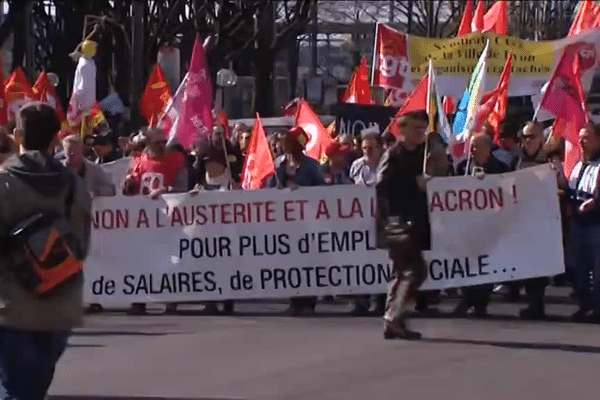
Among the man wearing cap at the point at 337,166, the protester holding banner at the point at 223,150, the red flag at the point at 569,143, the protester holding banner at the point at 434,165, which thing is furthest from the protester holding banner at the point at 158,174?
the red flag at the point at 569,143

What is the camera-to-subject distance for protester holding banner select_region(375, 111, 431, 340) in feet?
37.2

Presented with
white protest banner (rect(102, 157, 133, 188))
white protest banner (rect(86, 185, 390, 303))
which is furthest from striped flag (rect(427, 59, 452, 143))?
white protest banner (rect(102, 157, 133, 188))

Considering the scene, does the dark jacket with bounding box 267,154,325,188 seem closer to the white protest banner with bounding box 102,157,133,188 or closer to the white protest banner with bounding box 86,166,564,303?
the white protest banner with bounding box 86,166,564,303

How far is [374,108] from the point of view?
59.1ft

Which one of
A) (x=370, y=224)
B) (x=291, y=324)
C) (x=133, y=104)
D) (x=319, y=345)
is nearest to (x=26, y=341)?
(x=319, y=345)

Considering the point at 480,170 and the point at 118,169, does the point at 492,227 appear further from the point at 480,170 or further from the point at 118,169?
the point at 118,169

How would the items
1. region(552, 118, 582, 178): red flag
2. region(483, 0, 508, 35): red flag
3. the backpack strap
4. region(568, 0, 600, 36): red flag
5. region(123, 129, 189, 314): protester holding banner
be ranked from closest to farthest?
1. the backpack strap
2. region(123, 129, 189, 314): protester holding banner
3. region(552, 118, 582, 178): red flag
4. region(568, 0, 600, 36): red flag
5. region(483, 0, 508, 35): red flag

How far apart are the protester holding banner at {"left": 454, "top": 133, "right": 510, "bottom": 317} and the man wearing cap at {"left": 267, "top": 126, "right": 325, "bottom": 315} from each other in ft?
4.28

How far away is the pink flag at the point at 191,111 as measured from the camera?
A: 15.9 m

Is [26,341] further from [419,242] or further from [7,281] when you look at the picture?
[419,242]

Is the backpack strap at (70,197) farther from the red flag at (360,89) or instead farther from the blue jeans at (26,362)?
the red flag at (360,89)

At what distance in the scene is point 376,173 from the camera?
13.9 meters

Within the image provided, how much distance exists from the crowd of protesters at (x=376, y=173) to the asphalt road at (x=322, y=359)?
1.14 ft

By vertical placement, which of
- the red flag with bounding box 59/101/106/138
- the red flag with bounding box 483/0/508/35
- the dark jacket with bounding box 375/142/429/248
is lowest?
the red flag with bounding box 59/101/106/138
